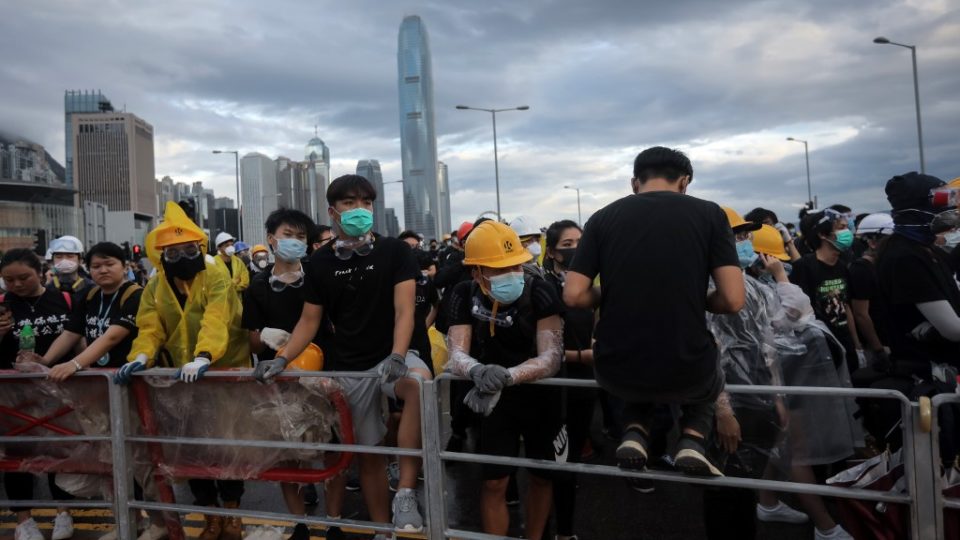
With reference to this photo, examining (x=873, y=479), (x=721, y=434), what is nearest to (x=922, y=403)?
(x=873, y=479)

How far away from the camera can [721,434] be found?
338 centimetres

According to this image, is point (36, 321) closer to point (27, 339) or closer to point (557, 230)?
point (27, 339)

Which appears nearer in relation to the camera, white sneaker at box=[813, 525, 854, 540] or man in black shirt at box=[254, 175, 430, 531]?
white sneaker at box=[813, 525, 854, 540]

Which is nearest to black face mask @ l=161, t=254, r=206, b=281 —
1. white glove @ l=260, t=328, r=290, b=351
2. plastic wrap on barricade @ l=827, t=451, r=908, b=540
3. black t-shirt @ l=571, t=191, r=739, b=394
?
white glove @ l=260, t=328, r=290, b=351

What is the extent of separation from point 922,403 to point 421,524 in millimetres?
2430

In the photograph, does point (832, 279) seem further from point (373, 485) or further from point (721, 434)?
point (373, 485)

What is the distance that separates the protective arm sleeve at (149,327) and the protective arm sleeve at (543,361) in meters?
2.52

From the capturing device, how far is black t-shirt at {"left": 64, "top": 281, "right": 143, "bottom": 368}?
4.91m

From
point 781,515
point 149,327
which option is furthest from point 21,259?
point 781,515

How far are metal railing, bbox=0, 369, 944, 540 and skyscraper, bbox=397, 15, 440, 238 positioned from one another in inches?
2942

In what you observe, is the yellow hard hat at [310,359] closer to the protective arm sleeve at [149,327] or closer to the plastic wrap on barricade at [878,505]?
the protective arm sleeve at [149,327]

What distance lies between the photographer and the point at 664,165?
3164mm

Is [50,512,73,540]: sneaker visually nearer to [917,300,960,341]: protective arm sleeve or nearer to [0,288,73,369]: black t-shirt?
[0,288,73,369]: black t-shirt

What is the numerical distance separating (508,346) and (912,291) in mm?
2072
